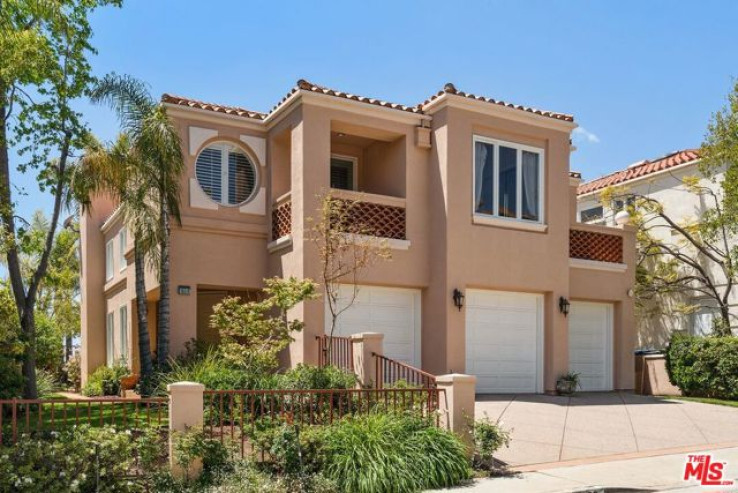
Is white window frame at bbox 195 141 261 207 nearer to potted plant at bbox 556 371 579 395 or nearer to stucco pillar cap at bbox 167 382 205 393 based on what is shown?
stucco pillar cap at bbox 167 382 205 393

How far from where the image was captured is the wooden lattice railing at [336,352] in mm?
13643

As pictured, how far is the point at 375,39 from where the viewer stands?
1255 centimetres

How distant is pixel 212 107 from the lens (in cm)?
1616

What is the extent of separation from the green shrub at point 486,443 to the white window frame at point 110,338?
14743 mm

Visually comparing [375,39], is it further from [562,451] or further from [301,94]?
[562,451]

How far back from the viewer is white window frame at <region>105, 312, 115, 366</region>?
22.5 m

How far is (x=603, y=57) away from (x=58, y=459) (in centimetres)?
1211

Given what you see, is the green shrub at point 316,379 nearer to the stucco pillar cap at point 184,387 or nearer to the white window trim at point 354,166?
the stucco pillar cap at point 184,387

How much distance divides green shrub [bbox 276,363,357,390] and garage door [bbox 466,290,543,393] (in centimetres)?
445

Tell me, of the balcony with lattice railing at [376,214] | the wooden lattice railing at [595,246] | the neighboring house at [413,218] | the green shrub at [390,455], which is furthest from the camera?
the wooden lattice railing at [595,246]

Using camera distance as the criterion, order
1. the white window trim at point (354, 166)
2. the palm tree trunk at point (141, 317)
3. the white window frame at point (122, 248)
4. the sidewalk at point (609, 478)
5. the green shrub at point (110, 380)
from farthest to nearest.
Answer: the white window frame at point (122, 248) < the green shrub at point (110, 380) < the white window trim at point (354, 166) < the palm tree trunk at point (141, 317) < the sidewalk at point (609, 478)

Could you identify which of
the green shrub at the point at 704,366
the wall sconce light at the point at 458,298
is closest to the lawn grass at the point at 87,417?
the wall sconce light at the point at 458,298

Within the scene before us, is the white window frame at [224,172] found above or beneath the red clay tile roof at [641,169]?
beneath

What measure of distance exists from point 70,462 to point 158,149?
7810mm
